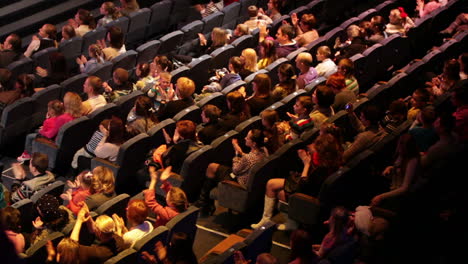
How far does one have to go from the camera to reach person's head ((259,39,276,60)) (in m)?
7.50

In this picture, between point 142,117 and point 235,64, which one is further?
point 235,64

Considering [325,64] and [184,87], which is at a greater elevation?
[325,64]

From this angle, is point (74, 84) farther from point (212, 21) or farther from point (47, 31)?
point (212, 21)

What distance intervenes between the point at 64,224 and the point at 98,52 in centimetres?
321

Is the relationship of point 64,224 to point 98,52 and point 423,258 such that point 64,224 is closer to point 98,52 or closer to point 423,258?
point 423,258

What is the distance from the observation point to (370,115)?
5.64m

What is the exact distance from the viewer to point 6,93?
681cm

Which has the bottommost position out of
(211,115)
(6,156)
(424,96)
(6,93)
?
(6,156)

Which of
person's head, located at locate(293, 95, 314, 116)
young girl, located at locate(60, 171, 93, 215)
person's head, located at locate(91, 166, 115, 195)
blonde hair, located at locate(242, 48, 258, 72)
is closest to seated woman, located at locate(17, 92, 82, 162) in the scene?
young girl, located at locate(60, 171, 93, 215)

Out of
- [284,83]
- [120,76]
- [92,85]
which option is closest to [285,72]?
[284,83]

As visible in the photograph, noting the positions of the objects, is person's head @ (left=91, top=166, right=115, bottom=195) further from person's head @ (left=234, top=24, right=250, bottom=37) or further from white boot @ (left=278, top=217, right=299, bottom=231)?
person's head @ (left=234, top=24, right=250, bottom=37)

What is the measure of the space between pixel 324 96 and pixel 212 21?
3.06 m

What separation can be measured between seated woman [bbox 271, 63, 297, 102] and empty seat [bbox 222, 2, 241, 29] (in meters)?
2.34

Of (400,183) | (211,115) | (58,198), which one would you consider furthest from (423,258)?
(58,198)
